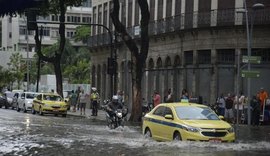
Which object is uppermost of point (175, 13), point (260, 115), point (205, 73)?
point (175, 13)

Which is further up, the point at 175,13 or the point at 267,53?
the point at 175,13

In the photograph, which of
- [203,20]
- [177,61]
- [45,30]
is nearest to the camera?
[203,20]

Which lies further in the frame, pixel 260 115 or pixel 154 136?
pixel 260 115

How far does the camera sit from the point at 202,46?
134 ft

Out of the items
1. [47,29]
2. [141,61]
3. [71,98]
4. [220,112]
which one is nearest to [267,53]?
[220,112]

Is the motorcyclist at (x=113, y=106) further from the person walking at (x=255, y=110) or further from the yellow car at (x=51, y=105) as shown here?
the yellow car at (x=51, y=105)

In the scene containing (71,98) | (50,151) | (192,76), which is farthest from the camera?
(71,98)

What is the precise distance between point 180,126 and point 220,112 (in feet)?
59.7

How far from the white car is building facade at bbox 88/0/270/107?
9455mm

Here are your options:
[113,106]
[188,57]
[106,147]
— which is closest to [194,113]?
[106,147]

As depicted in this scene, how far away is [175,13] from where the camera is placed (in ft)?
146

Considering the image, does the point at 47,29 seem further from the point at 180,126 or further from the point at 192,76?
the point at 180,126

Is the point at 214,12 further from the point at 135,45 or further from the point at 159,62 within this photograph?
the point at 135,45

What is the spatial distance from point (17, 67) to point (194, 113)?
233 ft
